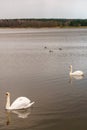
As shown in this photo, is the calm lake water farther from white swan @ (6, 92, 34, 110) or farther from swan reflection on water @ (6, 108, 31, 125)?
white swan @ (6, 92, 34, 110)

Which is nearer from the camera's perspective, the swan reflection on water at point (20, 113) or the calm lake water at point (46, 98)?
the calm lake water at point (46, 98)

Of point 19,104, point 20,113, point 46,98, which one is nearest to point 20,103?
point 19,104

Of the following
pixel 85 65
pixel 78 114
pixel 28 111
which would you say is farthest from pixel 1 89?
pixel 85 65

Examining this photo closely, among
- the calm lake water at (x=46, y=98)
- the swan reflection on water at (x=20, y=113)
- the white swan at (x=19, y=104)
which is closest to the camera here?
the calm lake water at (x=46, y=98)

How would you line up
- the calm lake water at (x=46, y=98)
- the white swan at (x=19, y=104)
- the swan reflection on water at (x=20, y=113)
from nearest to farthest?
the calm lake water at (x=46, y=98) → the swan reflection on water at (x=20, y=113) → the white swan at (x=19, y=104)

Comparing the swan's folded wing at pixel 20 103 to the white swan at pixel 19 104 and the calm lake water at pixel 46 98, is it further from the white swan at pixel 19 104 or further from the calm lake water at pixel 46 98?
the calm lake water at pixel 46 98

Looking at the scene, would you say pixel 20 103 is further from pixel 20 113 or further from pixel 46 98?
pixel 46 98

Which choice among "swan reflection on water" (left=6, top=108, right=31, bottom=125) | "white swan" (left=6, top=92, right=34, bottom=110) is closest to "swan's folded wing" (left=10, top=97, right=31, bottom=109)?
"white swan" (left=6, top=92, right=34, bottom=110)

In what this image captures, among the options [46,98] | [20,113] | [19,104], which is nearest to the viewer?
[20,113]

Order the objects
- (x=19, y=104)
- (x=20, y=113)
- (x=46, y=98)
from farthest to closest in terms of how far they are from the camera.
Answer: (x=46, y=98) < (x=19, y=104) < (x=20, y=113)

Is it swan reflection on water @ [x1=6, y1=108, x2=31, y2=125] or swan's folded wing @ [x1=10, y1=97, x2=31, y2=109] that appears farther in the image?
swan's folded wing @ [x1=10, y1=97, x2=31, y2=109]

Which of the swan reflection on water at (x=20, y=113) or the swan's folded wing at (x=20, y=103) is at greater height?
the swan's folded wing at (x=20, y=103)

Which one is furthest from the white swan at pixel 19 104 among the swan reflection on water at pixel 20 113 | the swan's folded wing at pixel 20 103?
the swan reflection on water at pixel 20 113

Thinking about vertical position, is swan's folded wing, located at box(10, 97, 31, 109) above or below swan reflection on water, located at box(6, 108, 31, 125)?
above
